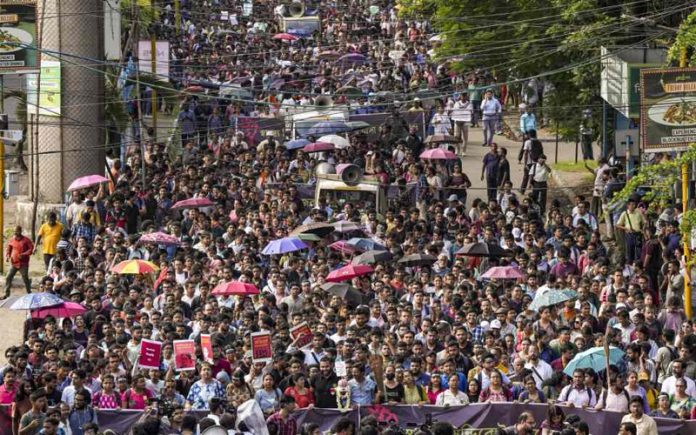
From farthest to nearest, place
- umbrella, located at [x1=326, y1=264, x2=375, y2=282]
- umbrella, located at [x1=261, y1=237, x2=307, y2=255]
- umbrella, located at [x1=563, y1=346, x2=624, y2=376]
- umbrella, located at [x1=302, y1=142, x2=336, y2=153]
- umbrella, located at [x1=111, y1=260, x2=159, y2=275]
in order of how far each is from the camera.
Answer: umbrella, located at [x1=302, y1=142, x2=336, y2=153] → umbrella, located at [x1=261, y1=237, x2=307, y2=255] → umbrella, located at [x1=111, y1=260, x2=159, y2=275] → umbrella, located at [x1=326, y1=264, x2=375, y2=282] → umbrella, located at [x1=563, y1=346, x2=624, y2=376]

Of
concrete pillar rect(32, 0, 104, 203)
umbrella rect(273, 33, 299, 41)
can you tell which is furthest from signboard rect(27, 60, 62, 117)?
umbrella rect(273, 33, 299, 41)

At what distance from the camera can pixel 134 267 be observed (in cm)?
2697

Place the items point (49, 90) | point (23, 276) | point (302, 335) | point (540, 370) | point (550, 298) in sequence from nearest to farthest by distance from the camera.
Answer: point (540, 370)
point (302, 335)
point (550, 298)
point (23, 276)
point (49, 90)

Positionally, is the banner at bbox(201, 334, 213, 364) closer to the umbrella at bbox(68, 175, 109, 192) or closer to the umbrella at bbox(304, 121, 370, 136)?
the umbrella at bbox(68, 175, 109, 192)

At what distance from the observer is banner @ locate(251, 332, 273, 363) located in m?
21.5

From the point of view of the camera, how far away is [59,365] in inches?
844

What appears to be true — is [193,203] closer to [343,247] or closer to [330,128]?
[343,247]

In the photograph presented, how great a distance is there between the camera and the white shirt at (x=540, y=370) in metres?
21.6

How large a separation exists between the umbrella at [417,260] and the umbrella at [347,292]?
182 centimetres

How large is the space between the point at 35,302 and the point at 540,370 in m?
6.43

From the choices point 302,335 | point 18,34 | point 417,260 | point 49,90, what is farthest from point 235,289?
point 49,90

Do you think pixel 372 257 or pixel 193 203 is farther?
pixel 193 203

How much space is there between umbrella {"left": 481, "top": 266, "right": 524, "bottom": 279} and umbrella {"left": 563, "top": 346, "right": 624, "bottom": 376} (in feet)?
15.3

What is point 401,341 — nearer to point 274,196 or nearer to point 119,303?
point 119,303
